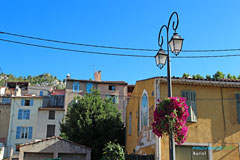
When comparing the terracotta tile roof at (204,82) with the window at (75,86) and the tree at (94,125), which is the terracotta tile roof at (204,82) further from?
the window at (75,86)

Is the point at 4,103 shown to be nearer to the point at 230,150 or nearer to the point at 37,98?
the point at 37,98

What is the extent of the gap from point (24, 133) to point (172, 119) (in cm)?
3619

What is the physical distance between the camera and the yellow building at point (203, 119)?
46.5ft

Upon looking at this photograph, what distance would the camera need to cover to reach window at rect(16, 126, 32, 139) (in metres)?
40.3

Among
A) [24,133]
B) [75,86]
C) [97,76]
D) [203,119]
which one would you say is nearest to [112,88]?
[97,76]

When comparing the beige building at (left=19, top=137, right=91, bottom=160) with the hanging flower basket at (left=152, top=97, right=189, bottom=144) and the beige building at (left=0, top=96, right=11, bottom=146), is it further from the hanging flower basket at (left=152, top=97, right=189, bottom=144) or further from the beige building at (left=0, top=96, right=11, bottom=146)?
the beige building at (left=0, top=96, right=11, bottom=146)

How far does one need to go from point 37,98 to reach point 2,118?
6.31 m

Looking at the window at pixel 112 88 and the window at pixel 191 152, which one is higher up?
the window at pixel 112 88

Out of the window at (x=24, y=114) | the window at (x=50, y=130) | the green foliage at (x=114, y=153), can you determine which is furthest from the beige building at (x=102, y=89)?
the green foliage at (x=114, y=153)

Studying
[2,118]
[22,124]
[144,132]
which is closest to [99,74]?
[22,124]

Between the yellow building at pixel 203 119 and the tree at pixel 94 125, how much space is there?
582 cm

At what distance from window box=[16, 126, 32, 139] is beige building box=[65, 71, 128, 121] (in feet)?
22.6

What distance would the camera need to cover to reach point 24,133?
1593 inches

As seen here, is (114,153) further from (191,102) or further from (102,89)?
(102,89)
